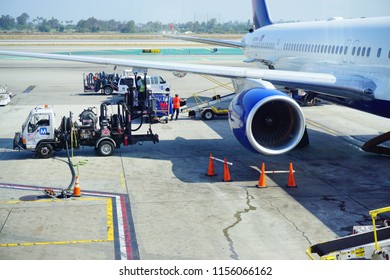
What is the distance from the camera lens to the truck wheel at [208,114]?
979 inches

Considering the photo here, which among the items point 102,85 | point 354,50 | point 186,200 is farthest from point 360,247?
point 102,85

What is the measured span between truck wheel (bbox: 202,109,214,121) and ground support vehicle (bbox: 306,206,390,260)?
51.6 ft

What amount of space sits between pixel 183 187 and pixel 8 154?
6.57 m

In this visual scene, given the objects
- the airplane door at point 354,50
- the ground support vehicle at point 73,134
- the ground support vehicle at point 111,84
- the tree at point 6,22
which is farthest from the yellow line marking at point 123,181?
the ground support vehicle at point 111,84

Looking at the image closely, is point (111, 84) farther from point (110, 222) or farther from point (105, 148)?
point (110, 222)

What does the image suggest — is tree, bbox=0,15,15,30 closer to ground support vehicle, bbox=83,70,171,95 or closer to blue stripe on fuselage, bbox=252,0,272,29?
blue stripe on fuselage, bbox=252,0,272,29

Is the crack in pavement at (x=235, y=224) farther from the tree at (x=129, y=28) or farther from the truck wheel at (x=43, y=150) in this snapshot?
the truck wheel at (x=43, y=150)

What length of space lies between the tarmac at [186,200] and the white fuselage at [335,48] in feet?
8.75

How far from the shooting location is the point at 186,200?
13289 mm

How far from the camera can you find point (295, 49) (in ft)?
70.1

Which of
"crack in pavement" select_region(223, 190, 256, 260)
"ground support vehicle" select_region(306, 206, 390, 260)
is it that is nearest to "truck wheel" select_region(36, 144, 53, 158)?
"crack in pavement" select_region(223, 190, 256, 260)

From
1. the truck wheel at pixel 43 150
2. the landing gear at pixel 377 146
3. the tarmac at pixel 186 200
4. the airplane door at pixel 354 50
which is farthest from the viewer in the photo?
the landing gear at pixel 377 146

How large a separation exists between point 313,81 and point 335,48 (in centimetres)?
217

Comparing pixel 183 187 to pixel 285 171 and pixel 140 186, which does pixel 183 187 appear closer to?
pixel 140 186
